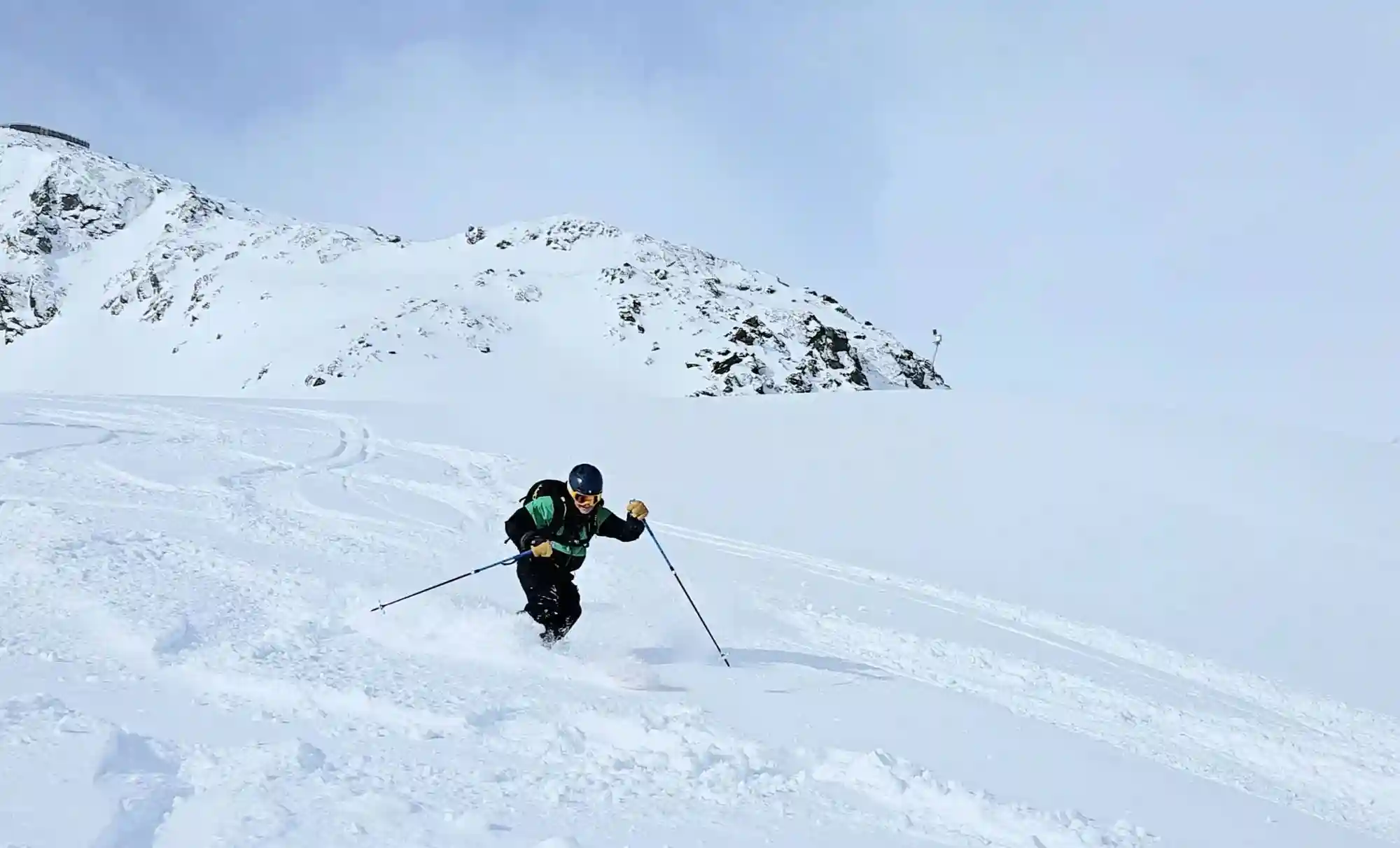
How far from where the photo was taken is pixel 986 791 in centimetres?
463

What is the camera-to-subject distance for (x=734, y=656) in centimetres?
706

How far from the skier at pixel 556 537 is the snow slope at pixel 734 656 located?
345 mm

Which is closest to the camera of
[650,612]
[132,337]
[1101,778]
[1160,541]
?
[1101,778]

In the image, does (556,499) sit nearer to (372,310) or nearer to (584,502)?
(584,502)

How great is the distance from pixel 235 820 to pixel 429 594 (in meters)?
4.48

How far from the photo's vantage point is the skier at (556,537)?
676cm

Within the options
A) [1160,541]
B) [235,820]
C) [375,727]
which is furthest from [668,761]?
[1160,541]

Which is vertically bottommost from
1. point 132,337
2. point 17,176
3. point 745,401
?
point 132,337

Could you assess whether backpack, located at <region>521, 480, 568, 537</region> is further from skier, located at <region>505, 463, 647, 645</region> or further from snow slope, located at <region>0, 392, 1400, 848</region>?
snow slope, located at <region>0, 392, 1400, 848</region>

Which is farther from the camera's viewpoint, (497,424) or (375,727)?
(497,424)

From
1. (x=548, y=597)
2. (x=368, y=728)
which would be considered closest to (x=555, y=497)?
(x=548, y=597)

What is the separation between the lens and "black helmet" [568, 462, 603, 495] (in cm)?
678

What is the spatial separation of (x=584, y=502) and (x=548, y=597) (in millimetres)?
827

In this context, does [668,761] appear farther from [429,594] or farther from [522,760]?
[429,594]
